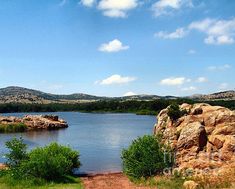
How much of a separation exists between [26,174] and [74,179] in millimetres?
5125

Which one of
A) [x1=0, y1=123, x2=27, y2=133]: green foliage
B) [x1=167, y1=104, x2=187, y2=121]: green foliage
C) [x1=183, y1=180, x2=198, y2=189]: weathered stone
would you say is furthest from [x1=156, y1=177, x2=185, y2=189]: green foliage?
[x1=0, y1=123, x2=27, y2=133]: green foliage

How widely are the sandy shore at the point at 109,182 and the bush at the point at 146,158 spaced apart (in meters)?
1.31

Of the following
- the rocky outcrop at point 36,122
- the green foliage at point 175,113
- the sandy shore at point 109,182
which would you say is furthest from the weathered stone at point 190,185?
the rocky outcrop at point 36,122

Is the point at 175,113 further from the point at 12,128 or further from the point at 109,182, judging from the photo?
the point at 12,128

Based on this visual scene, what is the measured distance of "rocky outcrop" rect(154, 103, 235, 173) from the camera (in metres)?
35.0

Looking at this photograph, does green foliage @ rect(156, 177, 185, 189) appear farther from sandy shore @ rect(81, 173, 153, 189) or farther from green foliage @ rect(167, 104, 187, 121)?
green foliage @ rect(167, 104, 187, 121)

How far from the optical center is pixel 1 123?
11925cm

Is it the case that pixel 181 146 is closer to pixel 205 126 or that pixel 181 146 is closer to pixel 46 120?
pixel 205 126

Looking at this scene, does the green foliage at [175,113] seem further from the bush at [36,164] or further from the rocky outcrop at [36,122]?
the rocky outcrop at [36,122]

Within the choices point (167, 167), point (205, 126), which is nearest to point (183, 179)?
point (167, 167)

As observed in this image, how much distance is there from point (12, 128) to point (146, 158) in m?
83.4

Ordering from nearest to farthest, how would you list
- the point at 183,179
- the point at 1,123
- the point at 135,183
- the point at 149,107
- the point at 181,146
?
the point at 183,179 < the point at 135,183 < the point at 181,146 < the point at 1,123 < the point at 149,107

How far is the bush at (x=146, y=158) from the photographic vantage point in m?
36.8

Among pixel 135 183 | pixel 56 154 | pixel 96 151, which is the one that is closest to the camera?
pixel 135 183
